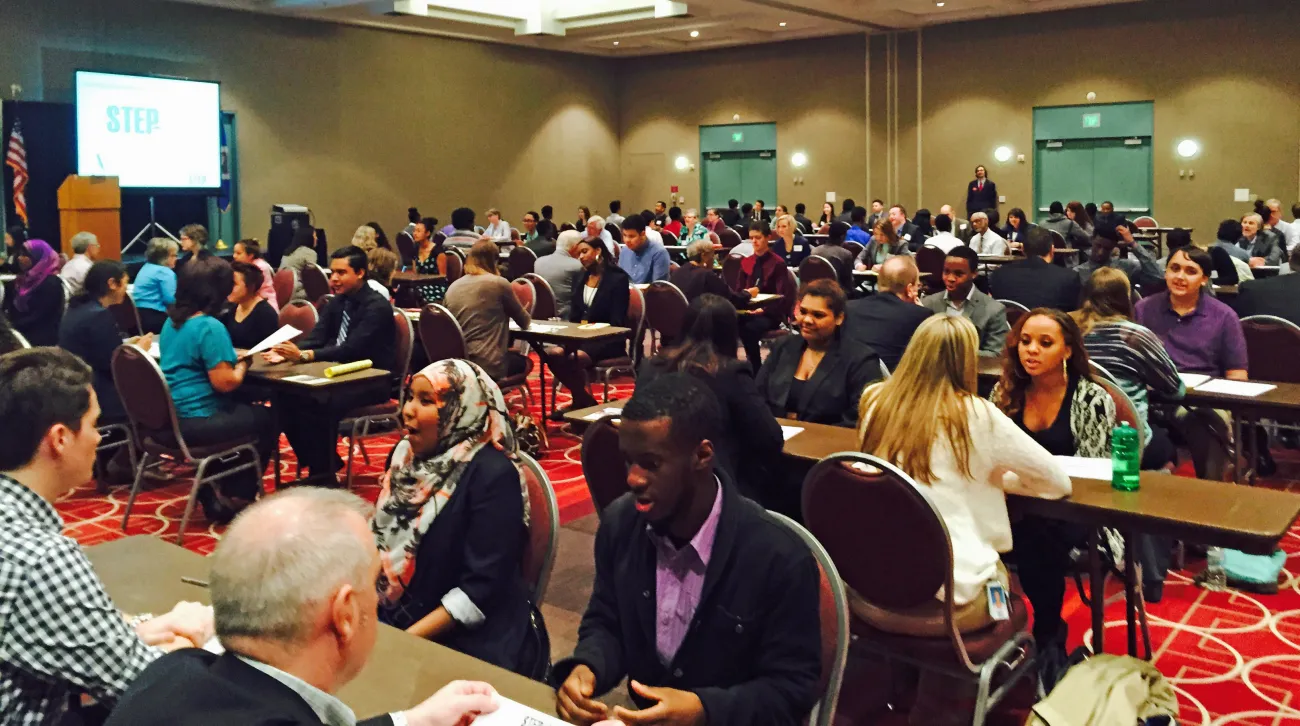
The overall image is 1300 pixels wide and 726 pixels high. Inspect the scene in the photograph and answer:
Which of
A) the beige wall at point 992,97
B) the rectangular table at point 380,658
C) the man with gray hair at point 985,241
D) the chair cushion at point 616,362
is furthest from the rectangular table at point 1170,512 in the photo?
the beige wall at point 992,97

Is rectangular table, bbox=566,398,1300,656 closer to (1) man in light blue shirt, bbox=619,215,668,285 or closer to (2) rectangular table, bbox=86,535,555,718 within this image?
(2) rectangular table, bbox=86,535,555,718

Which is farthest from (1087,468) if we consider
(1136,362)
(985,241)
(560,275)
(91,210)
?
(91,210)

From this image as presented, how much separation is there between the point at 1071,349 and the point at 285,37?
Result: 14.1m

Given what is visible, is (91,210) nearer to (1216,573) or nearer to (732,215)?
(732,215)

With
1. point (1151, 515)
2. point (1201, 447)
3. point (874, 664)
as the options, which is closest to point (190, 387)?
point (874, 664)

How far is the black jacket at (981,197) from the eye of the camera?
53.7 feet

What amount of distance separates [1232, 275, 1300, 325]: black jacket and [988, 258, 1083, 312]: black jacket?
1.05m

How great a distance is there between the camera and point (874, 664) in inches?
139

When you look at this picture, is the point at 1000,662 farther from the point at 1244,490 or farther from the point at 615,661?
the point at 615,661

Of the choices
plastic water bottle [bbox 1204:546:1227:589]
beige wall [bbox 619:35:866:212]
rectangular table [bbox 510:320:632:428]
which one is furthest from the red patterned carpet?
beige wall [bbox 619:35:866:212]

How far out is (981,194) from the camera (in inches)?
647

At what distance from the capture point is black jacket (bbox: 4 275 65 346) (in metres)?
6.64

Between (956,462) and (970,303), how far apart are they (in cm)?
322

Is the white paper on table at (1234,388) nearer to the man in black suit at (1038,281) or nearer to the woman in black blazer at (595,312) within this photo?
the man in black suit at (1038,281)
